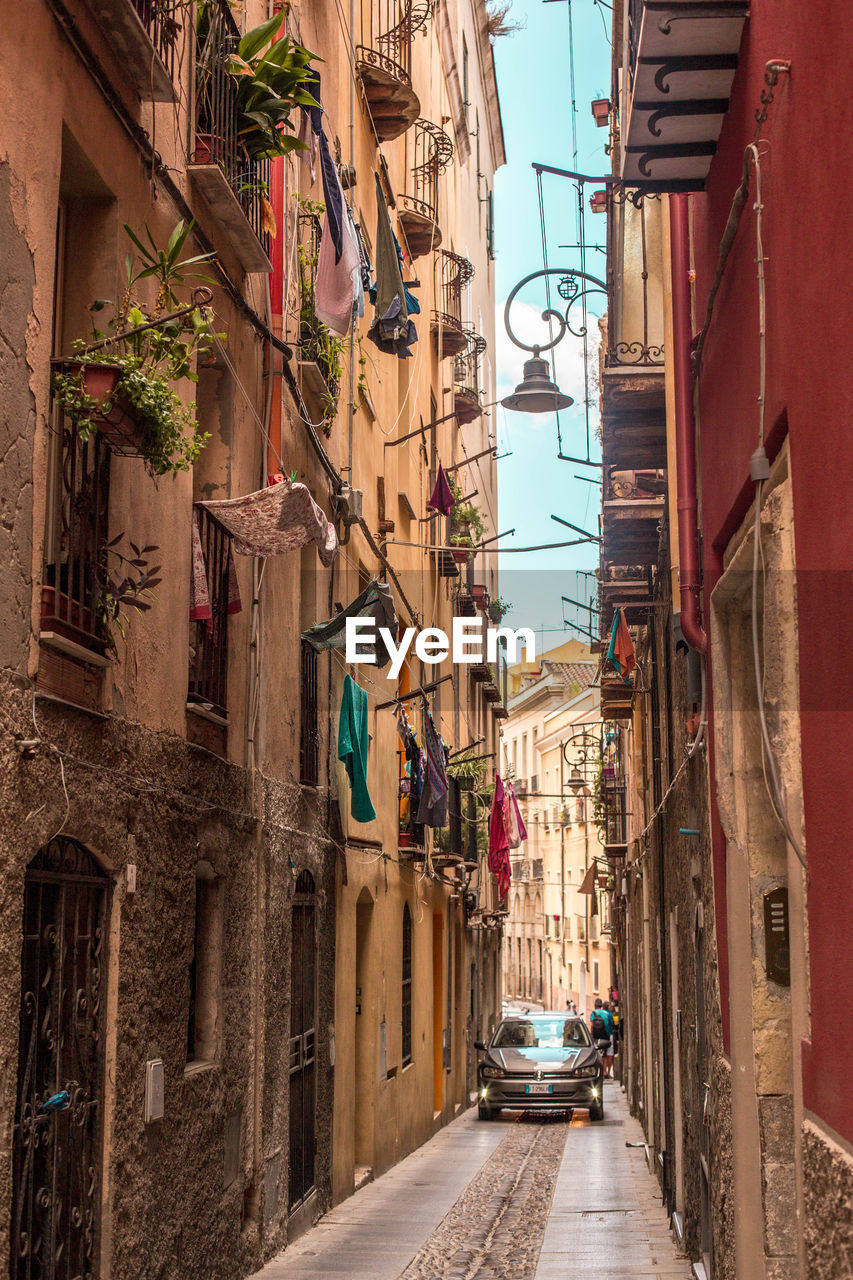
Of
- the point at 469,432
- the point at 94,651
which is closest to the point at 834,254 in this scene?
the point at 94,651

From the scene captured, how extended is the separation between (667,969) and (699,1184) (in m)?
4.71

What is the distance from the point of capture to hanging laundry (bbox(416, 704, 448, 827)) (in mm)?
17766

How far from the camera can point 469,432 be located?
122 ft

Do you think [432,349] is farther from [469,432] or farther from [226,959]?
[226,959]

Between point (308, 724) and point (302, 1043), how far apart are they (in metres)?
2.76

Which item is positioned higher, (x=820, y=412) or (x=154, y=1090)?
(x=820, y=412)

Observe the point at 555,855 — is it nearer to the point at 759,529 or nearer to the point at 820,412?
the point at 759,529

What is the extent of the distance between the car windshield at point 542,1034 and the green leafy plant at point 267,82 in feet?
61.4

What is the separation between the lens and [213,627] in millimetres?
9070

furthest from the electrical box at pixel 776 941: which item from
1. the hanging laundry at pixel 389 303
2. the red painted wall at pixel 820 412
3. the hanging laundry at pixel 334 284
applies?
the hanging laundry at pixel 389 303

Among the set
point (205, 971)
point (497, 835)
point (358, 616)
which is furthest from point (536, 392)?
point (497, 835)

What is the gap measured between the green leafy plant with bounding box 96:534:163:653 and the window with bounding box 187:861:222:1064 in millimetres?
2329

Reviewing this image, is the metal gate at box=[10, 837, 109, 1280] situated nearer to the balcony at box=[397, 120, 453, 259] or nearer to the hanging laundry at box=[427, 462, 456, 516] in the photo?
the balcony at box=[397, 120, 453, 259]

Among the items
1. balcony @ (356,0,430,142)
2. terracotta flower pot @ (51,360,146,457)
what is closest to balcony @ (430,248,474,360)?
balcony @ (356,0,430,142)
